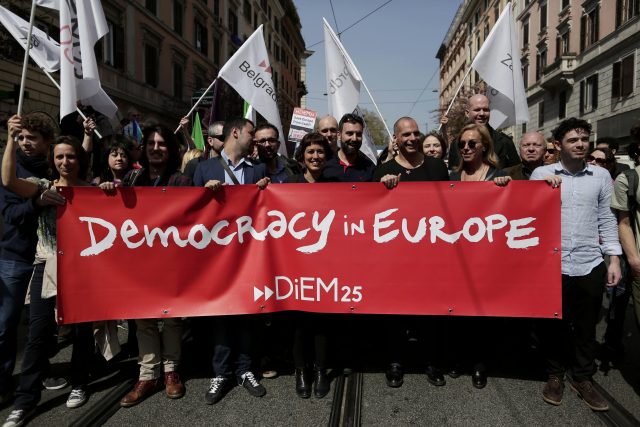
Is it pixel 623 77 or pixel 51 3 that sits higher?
pixel 623 77

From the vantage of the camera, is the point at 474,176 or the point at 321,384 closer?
the point at 321,384

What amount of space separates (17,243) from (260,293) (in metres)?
1.70

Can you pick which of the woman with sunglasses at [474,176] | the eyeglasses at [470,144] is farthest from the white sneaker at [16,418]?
the eyeglasses at [470,144]

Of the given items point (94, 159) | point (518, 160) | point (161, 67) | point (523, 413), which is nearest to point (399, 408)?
point (523, 413)

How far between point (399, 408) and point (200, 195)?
2.09 metres

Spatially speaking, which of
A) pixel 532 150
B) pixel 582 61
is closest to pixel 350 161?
pixel 532 150

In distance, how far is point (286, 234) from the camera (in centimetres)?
342

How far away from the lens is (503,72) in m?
5.61

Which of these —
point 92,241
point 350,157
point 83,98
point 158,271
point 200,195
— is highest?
point 83,98

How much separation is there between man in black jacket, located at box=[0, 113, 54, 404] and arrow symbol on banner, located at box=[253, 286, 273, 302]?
1.57 meters

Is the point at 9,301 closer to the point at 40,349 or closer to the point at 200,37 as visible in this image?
the point at 40,349

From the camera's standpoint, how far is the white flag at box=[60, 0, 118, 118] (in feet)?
12.5

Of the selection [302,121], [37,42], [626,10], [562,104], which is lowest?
[37,42]

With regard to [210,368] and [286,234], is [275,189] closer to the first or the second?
[286,234]
